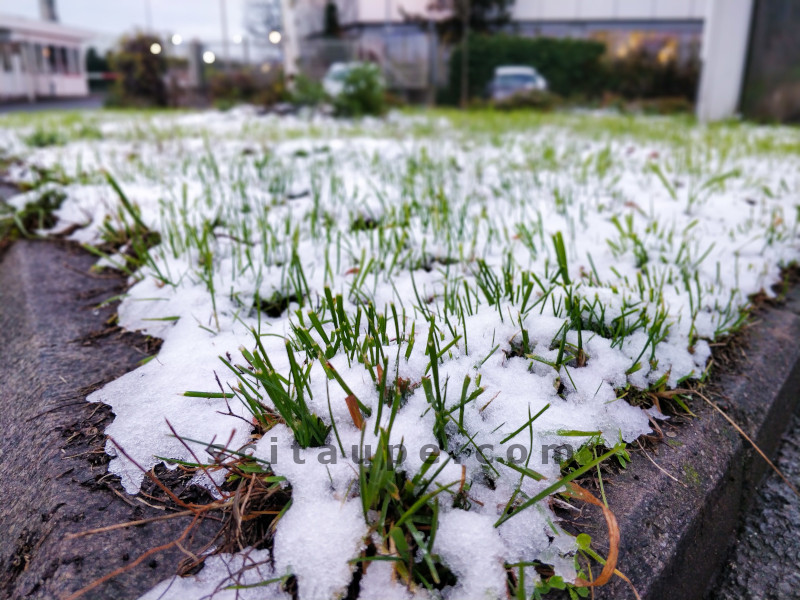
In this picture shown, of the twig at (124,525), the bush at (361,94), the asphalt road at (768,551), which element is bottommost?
the asphalt road at (768,551)

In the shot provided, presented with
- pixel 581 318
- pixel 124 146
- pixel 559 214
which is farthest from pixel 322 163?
pixel 581 318

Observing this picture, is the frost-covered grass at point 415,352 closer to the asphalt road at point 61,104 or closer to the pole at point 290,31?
the pole at point 290,31

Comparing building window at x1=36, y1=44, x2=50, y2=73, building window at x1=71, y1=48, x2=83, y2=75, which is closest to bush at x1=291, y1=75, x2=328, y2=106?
building window at x1=36, y1=44, x2=50, y2=73

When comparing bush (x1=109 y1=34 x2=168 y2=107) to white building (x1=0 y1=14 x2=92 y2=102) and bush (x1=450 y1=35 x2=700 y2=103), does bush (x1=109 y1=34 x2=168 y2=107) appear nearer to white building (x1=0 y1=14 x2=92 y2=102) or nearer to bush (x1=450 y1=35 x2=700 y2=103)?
white building (x1=0 y1=14 x2=92 y2=102)

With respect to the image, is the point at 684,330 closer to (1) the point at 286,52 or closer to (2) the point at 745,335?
(2) the point at 745,335

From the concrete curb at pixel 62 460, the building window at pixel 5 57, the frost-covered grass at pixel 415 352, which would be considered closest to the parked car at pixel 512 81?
the frost-covered grass at pixel 415 352

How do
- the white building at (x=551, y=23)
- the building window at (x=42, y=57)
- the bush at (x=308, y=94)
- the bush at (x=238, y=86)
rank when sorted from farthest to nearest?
the building window at (x=42, y=57), the white building at (x=551, y=23), the bush at (x=238, y=86), the bush at (x=308, y=94)
